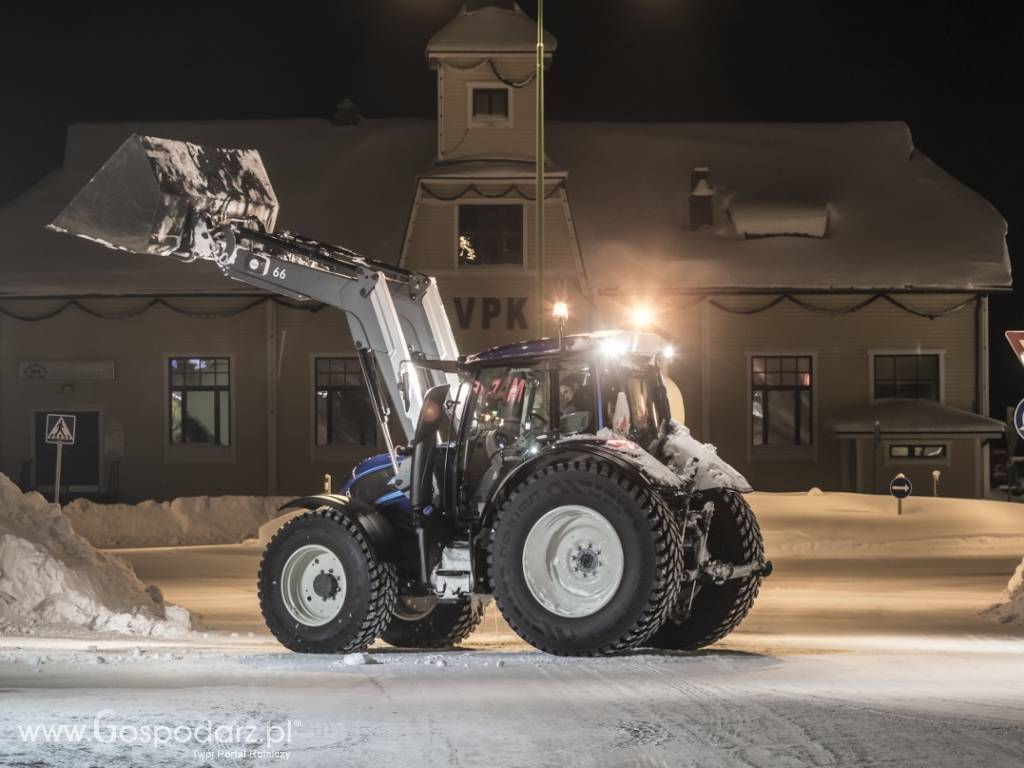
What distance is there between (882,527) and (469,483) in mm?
16513

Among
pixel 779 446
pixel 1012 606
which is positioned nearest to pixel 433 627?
pixel 1012 606

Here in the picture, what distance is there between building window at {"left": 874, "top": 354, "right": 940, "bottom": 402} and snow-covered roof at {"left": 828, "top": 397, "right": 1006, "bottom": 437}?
69 centimetres

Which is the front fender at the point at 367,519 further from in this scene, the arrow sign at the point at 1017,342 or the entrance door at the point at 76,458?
the entrance door at the point at 76,458

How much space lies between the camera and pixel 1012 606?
1590 cm

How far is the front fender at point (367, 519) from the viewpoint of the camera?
11.9 m

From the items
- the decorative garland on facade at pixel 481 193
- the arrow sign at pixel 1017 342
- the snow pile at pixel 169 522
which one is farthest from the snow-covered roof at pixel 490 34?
the arrow sign at pixel 1017 342

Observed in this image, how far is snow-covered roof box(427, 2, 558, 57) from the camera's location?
34.8 metres

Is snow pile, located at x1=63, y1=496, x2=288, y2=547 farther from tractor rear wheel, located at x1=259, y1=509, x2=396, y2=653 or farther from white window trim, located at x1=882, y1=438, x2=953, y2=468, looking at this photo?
tractor rear wheel, located at x1=259, y1=509, x2=396, y2=653

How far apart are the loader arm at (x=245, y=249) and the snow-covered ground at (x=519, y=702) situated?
2.62m

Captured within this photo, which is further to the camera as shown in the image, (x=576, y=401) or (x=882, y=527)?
(x=882, y=527)

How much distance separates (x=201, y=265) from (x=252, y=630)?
70.3 ft

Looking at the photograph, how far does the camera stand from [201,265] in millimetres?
36188

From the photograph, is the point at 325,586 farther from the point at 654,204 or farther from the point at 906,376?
the point at 654,204

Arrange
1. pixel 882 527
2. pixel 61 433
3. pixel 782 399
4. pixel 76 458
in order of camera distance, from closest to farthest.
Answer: pixel 61 433, pixel 882 527, pixel 782 399, pixel 76 458
